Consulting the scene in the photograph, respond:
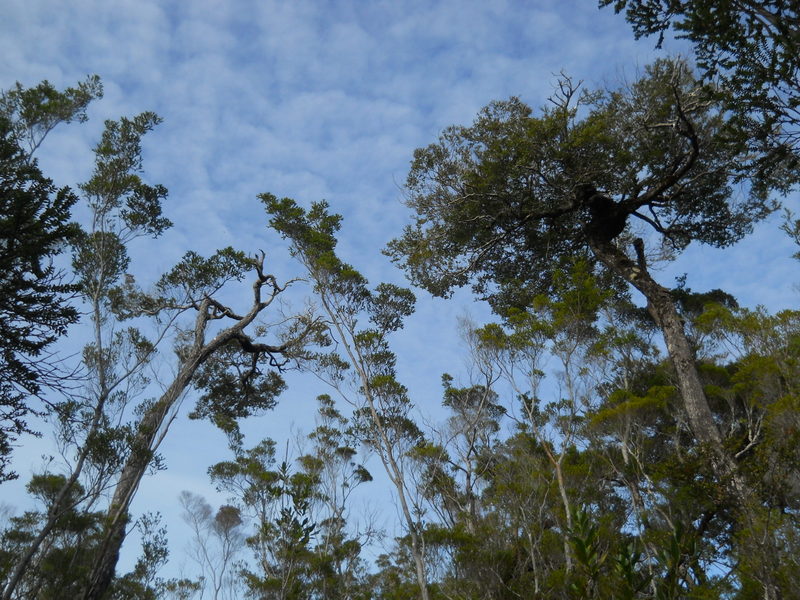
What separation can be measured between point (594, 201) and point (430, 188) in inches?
134

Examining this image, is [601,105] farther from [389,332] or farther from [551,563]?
[551,563]

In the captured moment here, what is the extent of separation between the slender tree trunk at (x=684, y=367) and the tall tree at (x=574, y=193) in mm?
30

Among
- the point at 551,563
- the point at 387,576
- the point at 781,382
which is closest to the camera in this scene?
the point at 551,563

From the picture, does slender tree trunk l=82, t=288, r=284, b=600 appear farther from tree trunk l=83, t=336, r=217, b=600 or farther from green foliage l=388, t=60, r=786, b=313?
green foliage l=388, t=60, r=786, b=313

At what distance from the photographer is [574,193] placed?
11.5 meters

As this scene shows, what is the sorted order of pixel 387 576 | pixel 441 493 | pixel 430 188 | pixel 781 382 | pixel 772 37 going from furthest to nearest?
1. pixel 387 576
2. pixel 430 188
3. pixel 441 493
4. pixel 781 382
5. pixel 772 37

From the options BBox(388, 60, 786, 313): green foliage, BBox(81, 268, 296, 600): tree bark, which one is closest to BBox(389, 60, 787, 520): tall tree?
BBox(388, 60, 786, 313): green foliage

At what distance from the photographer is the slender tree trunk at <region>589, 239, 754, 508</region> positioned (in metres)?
7.67

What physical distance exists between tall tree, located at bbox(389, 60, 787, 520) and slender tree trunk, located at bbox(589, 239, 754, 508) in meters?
0.03

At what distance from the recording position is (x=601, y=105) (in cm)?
1209

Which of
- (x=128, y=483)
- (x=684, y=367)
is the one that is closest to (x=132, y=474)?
(x=128, y=483)

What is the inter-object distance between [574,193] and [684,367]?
13.0 feet

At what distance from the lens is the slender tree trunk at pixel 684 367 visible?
767 centimetres

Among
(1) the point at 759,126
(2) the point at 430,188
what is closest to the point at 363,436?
(2) the point at 430,188
